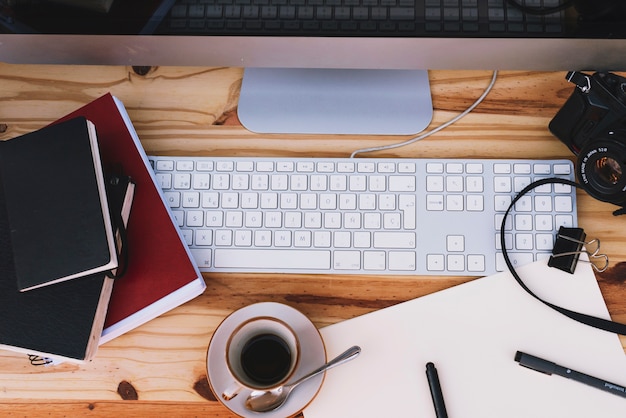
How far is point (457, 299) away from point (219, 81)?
428 millimetres

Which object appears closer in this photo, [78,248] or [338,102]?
[78,248]

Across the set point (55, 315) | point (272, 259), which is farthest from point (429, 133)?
point (55, 315)

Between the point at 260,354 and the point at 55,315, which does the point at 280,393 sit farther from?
the point at 55,315

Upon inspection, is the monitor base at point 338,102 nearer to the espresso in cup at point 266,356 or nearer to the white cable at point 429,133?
the white cable at point 429,133

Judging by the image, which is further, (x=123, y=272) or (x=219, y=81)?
(x=219, y=81)

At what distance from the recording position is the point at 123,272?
2.14 feet

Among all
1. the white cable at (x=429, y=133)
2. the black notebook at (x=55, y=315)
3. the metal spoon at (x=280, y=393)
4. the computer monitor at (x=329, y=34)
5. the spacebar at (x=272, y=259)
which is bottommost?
the metal spoon at (x=280, y=393)

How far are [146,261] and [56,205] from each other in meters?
0.12

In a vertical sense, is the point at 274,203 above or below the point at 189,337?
above

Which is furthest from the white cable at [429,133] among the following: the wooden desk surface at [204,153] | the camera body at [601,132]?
the camera body at [601,132]

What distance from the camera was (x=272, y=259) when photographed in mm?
682

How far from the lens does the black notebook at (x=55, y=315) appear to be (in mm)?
616

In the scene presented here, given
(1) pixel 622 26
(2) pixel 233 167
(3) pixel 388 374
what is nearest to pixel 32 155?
(2) pixel 233 167

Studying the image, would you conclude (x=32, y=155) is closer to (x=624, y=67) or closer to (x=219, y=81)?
(x=219, y=81)
